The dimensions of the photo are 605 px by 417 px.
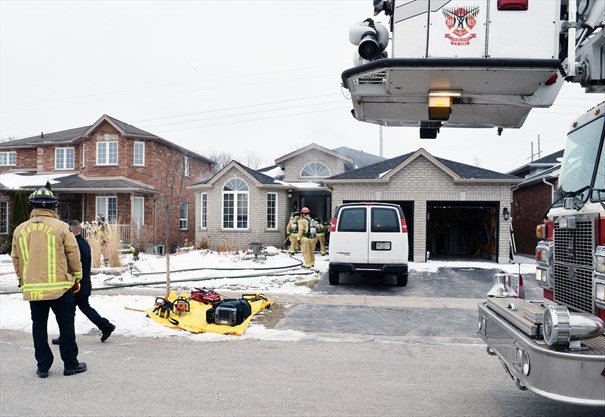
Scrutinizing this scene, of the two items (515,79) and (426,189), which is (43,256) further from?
(426,189)

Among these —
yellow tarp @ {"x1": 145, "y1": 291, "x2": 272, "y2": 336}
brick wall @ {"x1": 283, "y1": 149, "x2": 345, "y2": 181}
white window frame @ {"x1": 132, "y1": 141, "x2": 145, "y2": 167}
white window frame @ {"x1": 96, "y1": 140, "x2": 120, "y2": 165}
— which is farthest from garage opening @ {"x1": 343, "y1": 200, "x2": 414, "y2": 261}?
white window frame @ {"x1": 96, "y1": 140, "x2": 120, "y2": 165}

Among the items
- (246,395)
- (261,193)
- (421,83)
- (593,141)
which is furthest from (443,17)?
(261,193)

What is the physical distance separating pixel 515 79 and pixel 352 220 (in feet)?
27.0

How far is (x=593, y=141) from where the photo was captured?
4242 mm

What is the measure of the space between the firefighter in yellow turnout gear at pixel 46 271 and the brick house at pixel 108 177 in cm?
1793

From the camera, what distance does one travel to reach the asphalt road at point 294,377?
4.57 m

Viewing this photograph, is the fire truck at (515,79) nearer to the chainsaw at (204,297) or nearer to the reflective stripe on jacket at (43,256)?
the reflective stripe on jacket at (43,256)

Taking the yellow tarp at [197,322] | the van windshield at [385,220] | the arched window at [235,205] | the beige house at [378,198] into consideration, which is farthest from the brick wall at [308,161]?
the yellow tarp at [197,322]

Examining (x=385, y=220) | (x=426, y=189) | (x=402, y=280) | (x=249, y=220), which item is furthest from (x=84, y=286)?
(x=249, y=220)

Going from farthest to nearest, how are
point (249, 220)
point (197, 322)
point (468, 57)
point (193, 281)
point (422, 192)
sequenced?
point (249, 220)
point (422, 192)
point (193, 281)
point (197, 322)
point (468, 57)

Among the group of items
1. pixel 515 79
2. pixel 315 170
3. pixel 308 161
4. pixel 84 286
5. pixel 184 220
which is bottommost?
pixel 84 286

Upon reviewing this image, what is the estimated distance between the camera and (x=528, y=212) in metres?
24.4

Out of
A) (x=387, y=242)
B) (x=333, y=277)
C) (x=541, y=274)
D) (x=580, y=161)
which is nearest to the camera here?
(x=580, y=161)

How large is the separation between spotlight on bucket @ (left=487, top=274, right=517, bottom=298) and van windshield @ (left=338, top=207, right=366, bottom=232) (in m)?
6.96
